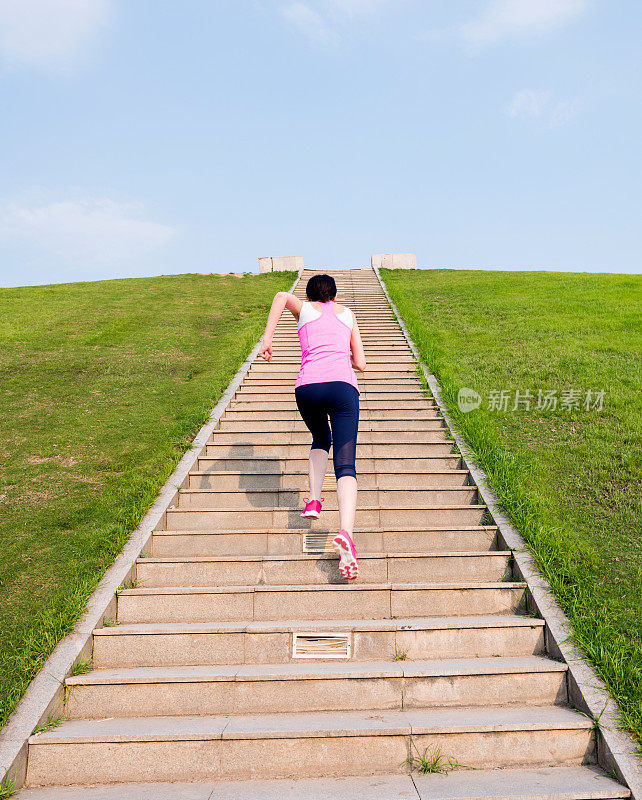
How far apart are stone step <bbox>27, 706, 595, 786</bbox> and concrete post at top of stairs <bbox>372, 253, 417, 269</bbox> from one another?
69.3 ft

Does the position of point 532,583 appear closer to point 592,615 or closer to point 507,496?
point 592,615

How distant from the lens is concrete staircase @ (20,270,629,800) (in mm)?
3119

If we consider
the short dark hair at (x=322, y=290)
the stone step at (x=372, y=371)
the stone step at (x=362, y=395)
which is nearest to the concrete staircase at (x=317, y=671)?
the short dark hair at (x=322, y=290)

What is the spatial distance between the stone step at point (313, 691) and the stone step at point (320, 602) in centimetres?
68

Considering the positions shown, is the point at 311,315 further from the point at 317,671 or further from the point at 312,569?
the point at 317,671

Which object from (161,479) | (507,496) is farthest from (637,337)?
(161,479)

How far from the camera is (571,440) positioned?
21.8 feet

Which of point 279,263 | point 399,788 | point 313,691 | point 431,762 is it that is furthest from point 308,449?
point 279,263

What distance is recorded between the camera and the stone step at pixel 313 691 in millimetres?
3516

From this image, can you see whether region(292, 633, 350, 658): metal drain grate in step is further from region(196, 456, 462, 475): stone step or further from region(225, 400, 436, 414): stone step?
region(225, 400, 436, 414): stone step

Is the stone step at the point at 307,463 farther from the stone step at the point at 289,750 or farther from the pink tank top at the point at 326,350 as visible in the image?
the stone step at the point at 289,750

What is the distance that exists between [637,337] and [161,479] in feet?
29.8

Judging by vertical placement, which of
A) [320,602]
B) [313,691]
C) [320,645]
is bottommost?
[313,691]

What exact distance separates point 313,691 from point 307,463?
313 centimetres
